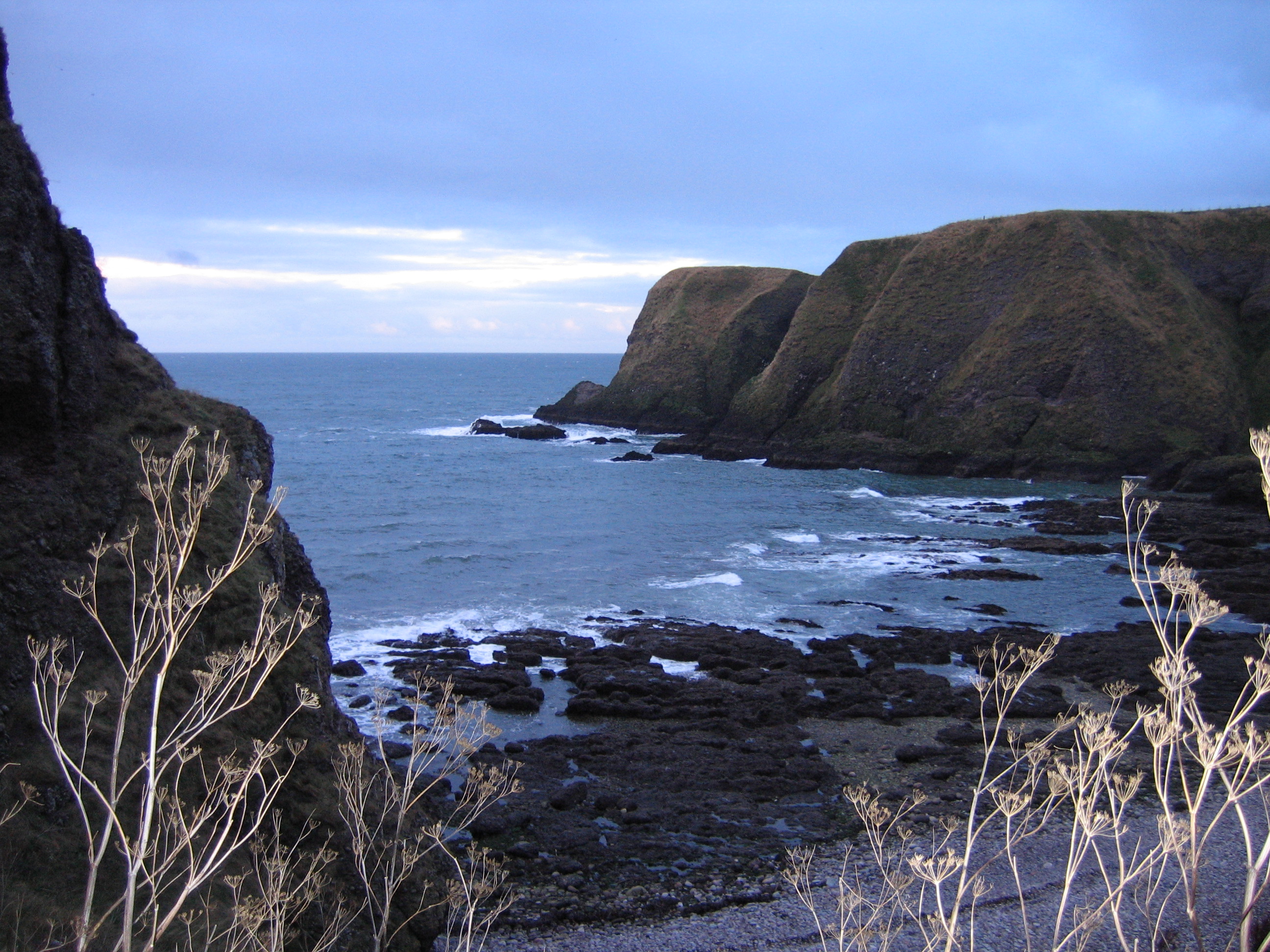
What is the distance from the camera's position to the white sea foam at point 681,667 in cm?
2791

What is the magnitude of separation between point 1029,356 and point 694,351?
36.9m

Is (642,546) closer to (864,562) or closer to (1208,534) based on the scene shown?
(864,562)

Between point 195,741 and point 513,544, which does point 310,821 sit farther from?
point 513,544

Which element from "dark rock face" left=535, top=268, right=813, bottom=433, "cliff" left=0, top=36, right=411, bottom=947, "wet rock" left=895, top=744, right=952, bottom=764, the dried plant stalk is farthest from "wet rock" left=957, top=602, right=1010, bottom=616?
"dark rock face" left=535, top=268, right=813, bottom=433

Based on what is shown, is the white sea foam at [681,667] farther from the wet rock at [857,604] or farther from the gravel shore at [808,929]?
the gravel shore at [808,929]

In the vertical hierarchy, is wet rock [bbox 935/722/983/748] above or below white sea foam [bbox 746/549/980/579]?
below

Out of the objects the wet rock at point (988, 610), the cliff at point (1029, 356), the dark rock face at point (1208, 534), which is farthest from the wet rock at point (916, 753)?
the cliff at point (1029, 356)

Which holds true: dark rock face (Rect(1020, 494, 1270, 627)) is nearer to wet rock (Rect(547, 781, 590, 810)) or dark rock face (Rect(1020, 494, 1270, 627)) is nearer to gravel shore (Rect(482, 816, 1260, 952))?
gravel shore (Rect(482, 816, 1260, 952))

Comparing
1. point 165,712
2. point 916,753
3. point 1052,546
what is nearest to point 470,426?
point 1052,546

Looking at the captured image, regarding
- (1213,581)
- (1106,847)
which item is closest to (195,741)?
(1106,847)

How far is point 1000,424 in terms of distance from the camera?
222ft

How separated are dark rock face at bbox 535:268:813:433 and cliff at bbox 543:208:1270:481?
5.72 metres

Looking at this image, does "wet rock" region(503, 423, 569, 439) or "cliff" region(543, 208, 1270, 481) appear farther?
"wet rock" region(503, 423, 569, 439)

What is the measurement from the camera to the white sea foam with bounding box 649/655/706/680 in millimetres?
27906
